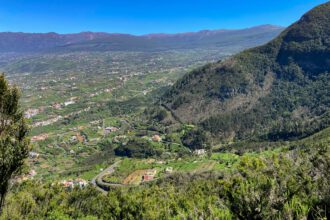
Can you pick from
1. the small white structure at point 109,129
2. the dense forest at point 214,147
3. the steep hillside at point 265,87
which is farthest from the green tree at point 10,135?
the small white structure at point 109,129

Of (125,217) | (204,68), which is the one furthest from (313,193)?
(204,68)

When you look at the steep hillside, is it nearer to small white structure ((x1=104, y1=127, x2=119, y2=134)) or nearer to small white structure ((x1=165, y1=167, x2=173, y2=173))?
small white structure ((x1=104, y1=127, x2=119, y2=134))

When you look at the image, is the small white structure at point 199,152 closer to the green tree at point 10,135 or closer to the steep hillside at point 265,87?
the steep hillside at point 265,87

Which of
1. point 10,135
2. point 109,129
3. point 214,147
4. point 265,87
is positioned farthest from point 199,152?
point 10,135

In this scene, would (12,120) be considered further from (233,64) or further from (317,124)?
(233,64)

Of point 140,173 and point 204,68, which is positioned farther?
point 204,68

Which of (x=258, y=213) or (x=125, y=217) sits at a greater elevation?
(x=258, y=213)

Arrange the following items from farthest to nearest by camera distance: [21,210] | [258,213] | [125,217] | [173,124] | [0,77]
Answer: [173,124]
[125,217]
[21,210]
[0,77]
[258,213]
